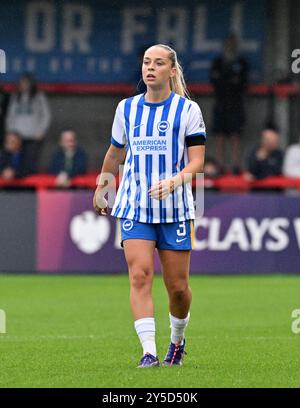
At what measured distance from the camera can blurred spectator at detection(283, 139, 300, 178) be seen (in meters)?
20.4

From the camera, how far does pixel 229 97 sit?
72.6 ft

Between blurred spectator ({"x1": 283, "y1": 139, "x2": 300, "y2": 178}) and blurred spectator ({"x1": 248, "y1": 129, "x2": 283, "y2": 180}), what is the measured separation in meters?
0.26

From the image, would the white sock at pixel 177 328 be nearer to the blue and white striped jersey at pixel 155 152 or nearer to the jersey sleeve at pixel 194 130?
the blue and white striped jersey at pixel 155 152

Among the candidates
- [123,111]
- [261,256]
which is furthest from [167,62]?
[261,256]

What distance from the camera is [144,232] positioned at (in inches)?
356

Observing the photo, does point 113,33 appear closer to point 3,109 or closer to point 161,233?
point 3,109

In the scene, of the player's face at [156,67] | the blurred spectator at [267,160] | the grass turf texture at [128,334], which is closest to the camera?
the grass turf texture at [128,334]

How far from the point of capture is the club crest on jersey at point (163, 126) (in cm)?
903

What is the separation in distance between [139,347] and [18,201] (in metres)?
8.60

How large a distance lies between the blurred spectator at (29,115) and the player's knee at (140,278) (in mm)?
12983

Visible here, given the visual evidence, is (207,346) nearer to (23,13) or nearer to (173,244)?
(173,244)

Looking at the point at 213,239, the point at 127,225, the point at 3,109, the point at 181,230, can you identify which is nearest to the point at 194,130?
the point at 181,230

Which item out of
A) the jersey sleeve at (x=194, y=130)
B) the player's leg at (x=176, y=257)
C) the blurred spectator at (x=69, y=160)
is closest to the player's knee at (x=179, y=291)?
the player's leg at (x=176, y=257)

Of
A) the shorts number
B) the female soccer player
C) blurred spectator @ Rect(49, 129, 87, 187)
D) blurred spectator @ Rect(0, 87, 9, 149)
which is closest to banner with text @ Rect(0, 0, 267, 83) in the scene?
blurred spectator @ Rect(0, 87, 9, 149)
